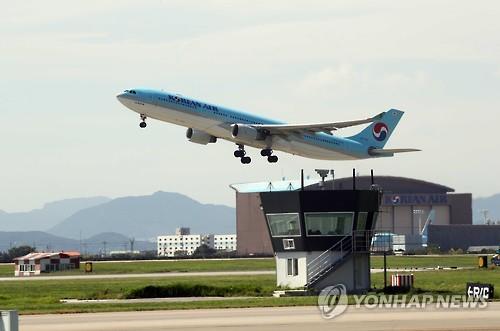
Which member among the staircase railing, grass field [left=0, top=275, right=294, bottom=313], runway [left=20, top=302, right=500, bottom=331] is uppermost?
the staircase railing

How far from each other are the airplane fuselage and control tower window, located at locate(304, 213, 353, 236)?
21443mm

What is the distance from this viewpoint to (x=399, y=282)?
6175 cm

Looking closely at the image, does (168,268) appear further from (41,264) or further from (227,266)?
(41,264)

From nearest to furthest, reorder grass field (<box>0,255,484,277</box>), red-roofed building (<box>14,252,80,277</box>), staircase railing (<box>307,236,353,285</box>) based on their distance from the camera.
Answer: staircase railing (<box>307,236,353,285</box>) < grass field (<box>0,255,484,277</box>) < red-roofed building (<box>14,252,80,277</box>)

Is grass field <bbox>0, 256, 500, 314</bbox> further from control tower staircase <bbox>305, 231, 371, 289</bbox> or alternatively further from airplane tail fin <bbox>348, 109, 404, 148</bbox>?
airplane tail fin <bbox>348, 109, 404, 148</bbox>

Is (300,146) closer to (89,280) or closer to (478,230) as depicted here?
(89,280)

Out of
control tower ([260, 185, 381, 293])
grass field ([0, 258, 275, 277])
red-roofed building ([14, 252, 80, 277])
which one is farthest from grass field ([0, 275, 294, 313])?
red-roofed building ([14, 252, 80, 277])

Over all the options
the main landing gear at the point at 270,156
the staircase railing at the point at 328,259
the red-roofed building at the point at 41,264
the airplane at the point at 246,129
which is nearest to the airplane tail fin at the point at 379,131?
the airplane at the point at 246,129

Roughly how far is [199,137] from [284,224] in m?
26.1

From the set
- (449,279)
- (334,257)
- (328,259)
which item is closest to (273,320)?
(328,259)

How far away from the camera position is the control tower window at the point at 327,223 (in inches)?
2442

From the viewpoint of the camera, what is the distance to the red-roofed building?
107 metres

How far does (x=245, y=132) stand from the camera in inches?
3339

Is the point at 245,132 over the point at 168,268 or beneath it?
over
